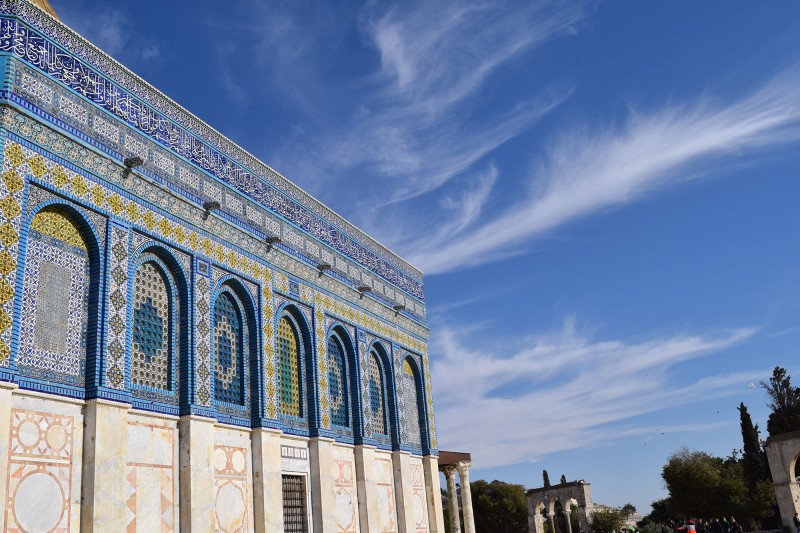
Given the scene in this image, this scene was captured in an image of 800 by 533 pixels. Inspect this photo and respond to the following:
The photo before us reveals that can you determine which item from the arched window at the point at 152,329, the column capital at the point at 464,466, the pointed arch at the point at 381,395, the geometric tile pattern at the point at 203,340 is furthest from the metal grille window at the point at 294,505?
the column capital at the point at 464,466

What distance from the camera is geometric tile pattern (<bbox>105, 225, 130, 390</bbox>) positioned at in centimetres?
1037

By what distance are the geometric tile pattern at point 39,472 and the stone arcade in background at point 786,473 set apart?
27.5 m

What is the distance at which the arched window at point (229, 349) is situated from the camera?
1312 cm

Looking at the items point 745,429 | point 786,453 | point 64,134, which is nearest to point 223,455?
point 64,134

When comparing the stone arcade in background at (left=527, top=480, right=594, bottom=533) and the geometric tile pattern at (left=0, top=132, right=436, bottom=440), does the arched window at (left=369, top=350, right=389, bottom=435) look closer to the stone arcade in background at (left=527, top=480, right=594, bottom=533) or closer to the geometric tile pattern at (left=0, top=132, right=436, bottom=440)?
the geometric tile pattern at (left=0, top=132, right=436, bottom=440)

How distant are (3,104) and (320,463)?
918 centimetres

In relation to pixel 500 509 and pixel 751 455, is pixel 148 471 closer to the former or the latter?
pixel 751 455

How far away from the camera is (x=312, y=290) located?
1664 centimetres

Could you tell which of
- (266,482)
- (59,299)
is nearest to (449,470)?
(266,482)

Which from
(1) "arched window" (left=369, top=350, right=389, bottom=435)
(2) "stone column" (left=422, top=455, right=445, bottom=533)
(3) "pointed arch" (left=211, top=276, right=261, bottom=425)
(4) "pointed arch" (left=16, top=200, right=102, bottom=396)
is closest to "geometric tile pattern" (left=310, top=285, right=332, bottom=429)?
(3) "pointed arch" (left=211, top=276, right=261, bottom=425)

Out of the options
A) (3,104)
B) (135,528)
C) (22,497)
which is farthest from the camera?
(135,528)

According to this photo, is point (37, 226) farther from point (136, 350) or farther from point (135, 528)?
point (135, 528)

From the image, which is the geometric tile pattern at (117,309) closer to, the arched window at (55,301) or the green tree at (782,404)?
the arched window at (55,301)

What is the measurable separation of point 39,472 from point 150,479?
6.42 feet
